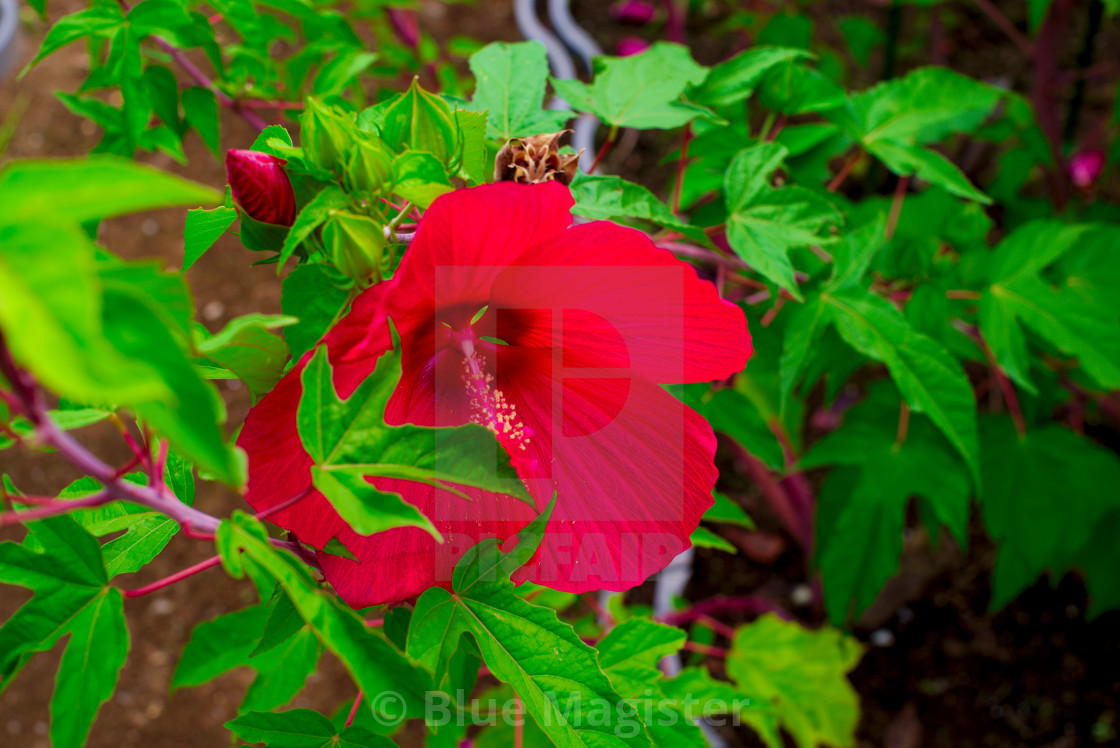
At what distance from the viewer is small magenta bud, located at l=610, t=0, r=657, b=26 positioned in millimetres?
1763

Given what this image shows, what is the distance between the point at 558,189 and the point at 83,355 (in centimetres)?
20

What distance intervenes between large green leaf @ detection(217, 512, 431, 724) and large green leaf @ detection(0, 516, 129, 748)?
0.08 m

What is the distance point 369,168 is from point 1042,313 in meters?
0.64

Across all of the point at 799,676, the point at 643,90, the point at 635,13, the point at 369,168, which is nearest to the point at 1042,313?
the point at 643,90

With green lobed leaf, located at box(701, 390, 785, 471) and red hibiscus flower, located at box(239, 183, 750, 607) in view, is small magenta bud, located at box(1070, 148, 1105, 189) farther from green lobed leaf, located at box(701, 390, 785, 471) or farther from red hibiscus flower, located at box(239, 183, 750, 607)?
red hibiscus flower, located at box(239, 183, 750, 607)

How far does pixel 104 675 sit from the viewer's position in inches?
13.6

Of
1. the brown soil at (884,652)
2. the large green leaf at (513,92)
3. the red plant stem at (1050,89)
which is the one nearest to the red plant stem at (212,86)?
the large green leaf at (513,92)

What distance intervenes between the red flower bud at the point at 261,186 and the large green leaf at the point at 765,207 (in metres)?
0.32

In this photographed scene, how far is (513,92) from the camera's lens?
55 cm

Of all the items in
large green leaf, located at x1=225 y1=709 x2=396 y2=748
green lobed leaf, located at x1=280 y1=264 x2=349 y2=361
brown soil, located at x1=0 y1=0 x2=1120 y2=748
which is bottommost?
brown soil, located at x1=0 y1=0 x2=1120 y2=748

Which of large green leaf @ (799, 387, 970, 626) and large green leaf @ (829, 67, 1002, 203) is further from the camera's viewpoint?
large green leaf @ (799, 387, 970, 626)

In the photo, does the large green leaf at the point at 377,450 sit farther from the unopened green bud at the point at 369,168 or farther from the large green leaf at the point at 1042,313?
the large green leaf at the point at 1042,313

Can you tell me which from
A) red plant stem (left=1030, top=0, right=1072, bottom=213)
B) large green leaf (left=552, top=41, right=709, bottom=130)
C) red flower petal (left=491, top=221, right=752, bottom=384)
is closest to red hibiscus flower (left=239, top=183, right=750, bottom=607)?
red flower petal (left=491, top=221, right=752, bottom=384)

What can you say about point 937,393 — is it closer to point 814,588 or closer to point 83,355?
point 83,355
